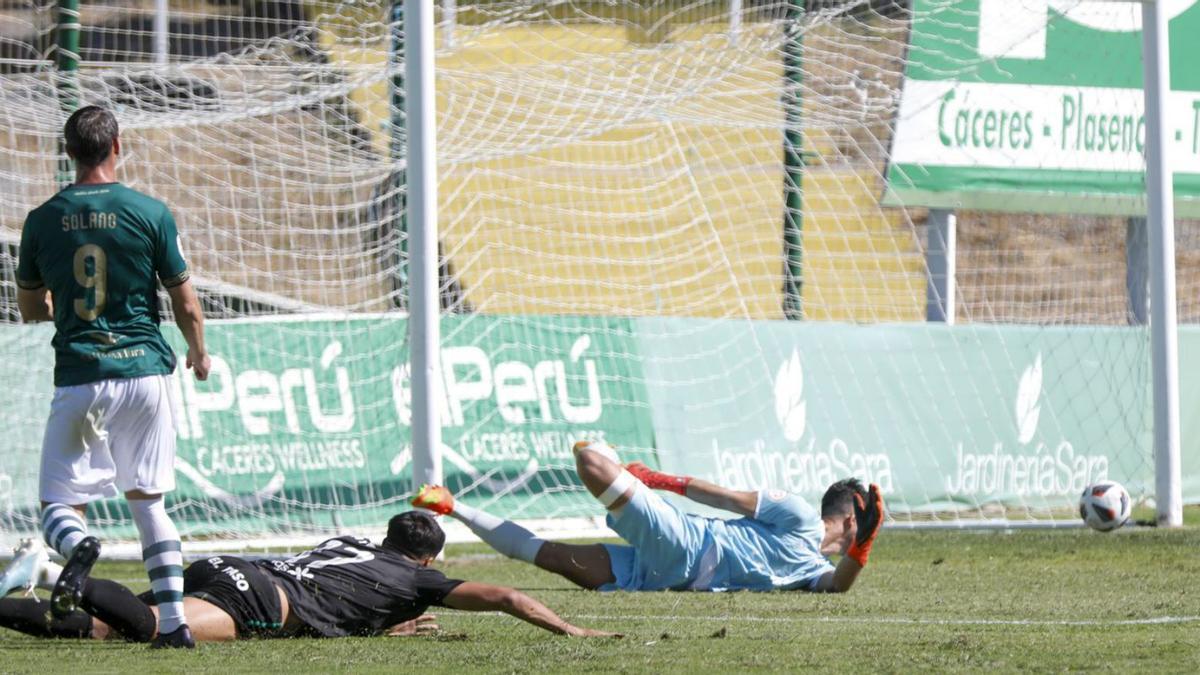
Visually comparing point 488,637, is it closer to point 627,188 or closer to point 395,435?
point 395,435

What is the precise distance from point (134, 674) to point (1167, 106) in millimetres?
9918

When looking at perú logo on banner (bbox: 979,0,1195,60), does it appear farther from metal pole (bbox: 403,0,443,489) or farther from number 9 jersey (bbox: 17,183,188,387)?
number 9 jersey (bbox: 17,183,188,387)

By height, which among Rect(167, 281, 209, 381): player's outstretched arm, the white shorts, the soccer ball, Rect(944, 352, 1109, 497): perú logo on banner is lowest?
Rect(944, 352, 1109, 497): perú logo on banner

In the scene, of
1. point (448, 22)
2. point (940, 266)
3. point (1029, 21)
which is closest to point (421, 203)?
point (448, 22)

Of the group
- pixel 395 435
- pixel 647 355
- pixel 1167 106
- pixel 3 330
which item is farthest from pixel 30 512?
pixel 1167 106

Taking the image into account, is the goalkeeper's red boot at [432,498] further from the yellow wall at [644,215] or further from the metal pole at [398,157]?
the yellow wall at [644,215]

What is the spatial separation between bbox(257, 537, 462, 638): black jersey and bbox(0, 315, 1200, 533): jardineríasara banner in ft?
15.5

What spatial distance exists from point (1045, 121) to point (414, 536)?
11148 millimetres

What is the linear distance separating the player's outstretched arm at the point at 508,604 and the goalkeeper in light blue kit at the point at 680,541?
214 centimetres

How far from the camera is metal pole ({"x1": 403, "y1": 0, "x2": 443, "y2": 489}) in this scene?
10.9 m

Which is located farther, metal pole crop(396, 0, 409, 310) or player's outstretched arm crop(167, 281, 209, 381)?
metal pole crop(396, 0, 409, 310)

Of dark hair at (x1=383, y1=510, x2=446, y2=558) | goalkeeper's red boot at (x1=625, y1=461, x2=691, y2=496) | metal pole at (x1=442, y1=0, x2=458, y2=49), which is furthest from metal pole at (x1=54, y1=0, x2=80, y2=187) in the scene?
dark hair at (x1=383, y1=510, x2=446, y2=558)

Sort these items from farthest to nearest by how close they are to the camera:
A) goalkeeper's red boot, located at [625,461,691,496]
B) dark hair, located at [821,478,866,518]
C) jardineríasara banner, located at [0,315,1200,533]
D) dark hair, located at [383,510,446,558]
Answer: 1. jardineríasara banner, located at [0,315,1200,533]
2. dark hair, located at [821,478,866,518]
3. goalkeeper's red boot, located at [625,461,691,496]
4. dark hair, located at [383,510,446,558]

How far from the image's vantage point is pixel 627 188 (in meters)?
17.4
